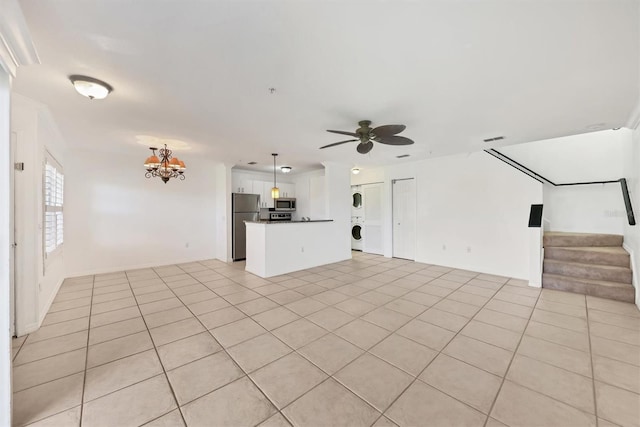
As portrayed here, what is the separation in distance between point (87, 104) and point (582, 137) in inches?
295

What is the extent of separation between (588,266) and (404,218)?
128 inches

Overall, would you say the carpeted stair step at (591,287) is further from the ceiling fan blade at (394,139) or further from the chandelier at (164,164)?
the chandelier at (164,164)

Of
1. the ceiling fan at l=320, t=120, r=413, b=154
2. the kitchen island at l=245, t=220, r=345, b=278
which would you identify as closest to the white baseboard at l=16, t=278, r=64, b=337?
the kitchen island at l=245, t=220, r=345, b=278

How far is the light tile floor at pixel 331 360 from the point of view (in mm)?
1529

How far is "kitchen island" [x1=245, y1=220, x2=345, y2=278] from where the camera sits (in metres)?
4.70

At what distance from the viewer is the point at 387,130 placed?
9.04ft

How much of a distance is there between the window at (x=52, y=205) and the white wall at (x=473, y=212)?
6541 millimetres

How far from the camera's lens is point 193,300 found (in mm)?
3438

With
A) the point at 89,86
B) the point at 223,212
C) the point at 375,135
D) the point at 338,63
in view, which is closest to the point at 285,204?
the point at 223,212

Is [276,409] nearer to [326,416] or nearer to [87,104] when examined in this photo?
[326,416]

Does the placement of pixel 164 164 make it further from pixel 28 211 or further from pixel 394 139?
pixel 394 139

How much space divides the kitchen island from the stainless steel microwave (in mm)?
2314

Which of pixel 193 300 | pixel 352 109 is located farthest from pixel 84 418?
pixel 352 109

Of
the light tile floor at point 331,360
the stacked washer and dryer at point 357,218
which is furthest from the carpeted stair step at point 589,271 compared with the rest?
the stacked washer and dryer at point 357,218
